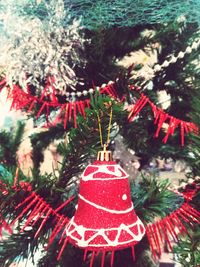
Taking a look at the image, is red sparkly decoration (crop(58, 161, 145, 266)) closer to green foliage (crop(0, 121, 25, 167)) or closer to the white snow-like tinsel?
the white snow-like tinsel

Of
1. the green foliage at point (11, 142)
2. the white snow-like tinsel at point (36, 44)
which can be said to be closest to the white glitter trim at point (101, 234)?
the white snow-like tinsel at point (36, 44)

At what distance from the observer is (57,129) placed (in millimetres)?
724

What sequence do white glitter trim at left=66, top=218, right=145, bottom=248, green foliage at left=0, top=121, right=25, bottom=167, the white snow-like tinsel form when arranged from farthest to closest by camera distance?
green foliage at left=0, top=121, right=25, bottom=167 < the white snow-like tinsel < white glitter trim at left=66, top=218, right=145, bottom=248

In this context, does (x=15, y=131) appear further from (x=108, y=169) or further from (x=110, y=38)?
(x=108, y=169)

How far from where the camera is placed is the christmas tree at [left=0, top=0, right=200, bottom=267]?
327 millimetres

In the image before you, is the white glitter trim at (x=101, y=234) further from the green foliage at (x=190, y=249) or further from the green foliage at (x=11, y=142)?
the green foliage at (x=11, y=142)

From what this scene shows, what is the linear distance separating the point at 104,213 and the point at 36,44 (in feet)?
0.86

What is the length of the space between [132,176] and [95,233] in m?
0.36

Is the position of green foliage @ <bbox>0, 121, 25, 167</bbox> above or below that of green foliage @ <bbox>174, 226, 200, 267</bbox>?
above

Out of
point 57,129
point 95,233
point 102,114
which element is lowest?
point 95,233

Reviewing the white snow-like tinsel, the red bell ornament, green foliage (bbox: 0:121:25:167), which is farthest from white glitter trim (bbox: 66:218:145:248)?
green foliage (bbox: 0:121:25:167)

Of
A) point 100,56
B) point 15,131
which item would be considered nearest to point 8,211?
point 100,56

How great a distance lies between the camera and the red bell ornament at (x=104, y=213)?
0.31m

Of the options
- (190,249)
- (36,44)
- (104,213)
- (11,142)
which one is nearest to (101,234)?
(104,213)
